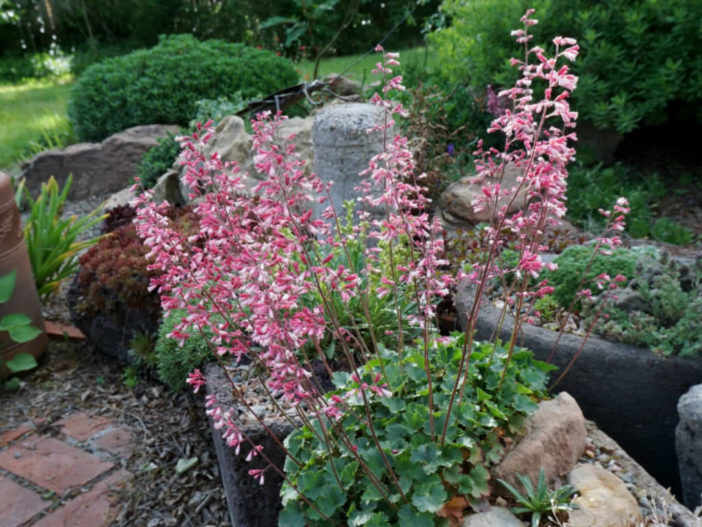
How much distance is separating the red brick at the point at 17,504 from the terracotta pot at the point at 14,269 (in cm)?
109

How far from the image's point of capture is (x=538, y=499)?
1.93m

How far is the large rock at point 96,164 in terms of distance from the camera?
7.48 meters

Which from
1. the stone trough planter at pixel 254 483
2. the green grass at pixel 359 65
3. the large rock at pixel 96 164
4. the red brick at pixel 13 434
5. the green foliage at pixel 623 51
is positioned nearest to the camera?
the stone trough planter at pixel 254 483

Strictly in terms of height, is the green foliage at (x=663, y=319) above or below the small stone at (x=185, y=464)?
above

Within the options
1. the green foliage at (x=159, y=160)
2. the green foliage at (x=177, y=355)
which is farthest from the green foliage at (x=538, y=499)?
the green foliage at (x=159, y=160)

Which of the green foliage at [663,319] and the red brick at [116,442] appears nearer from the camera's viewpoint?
the green foliage at [663,319]

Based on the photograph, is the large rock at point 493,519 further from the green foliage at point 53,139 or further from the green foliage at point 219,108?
the green foliage at point 53,139

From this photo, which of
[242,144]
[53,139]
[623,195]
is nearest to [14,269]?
[242,144]

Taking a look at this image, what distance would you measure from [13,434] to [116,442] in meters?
0.62

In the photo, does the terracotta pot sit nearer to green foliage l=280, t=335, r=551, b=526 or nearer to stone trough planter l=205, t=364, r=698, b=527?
stone trough planter l=205, t=364, r=698, b=527

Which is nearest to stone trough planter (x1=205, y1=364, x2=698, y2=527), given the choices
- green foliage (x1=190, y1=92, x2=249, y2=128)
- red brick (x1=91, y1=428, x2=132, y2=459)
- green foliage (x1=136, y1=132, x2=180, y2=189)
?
red brick (x1=91, y1=428, x2=132, y2=459)

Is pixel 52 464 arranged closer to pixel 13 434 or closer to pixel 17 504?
pixel 17 504

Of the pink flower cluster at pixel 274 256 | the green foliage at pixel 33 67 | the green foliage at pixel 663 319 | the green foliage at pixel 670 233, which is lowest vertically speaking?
the green foliage at pixel 33 67

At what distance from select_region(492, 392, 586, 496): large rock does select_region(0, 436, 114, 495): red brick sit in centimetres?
215
